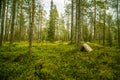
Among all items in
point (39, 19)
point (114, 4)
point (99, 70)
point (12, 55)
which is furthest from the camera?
point (39, 19)

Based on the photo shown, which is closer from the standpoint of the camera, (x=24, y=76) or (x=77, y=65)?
(x=24, y=76)

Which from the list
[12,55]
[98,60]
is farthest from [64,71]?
[12,55]

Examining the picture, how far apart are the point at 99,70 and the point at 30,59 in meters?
6.48

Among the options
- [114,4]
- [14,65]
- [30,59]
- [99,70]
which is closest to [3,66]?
[14,65]

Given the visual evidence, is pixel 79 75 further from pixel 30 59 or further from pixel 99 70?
pixel 30 59

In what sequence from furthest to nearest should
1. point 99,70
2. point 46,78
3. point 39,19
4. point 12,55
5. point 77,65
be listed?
point 39,19 → point 12,55 → point 77,65 → point 99,70 → point 46,78

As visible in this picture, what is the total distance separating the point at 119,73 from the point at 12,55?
1072cm

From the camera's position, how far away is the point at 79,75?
11.7 metres

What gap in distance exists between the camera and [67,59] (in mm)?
14852

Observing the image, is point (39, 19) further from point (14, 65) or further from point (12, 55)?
point (14, 65)

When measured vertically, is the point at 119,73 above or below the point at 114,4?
below

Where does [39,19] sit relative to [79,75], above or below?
above

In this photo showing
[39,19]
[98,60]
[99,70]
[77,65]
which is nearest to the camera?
[99,70]

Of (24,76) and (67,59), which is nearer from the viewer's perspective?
(24,76)
